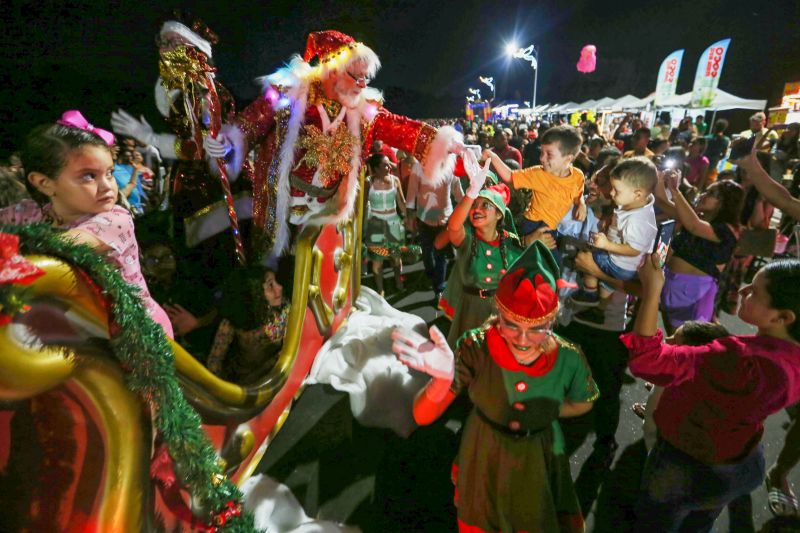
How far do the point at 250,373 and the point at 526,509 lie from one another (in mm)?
1514

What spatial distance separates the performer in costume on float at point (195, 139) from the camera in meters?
2.20

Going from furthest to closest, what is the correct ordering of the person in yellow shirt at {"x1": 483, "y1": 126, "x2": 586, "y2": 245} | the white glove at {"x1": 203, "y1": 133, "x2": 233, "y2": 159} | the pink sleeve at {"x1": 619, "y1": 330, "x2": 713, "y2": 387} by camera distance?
1. the person in yellow shirt at {"x1": 483, "y1": 126, "x2": 586, "y2": 245}
2. the white glove at {"x1": 203, "y1": 133, "x2": 233, "y2": 159}
3. the pink sleeve at {"x1": 619, "y1": 330, "x2": 713, "y2": 387}

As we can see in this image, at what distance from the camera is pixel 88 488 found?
85 cm

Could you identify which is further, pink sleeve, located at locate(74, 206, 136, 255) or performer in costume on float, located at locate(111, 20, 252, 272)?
performer in costume on float, located at locate(111, 20, 252, 272)

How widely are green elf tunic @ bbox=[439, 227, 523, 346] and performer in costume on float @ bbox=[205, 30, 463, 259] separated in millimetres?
499

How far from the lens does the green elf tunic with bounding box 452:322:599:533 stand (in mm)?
1476

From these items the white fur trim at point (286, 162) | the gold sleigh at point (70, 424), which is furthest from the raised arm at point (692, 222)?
the gold sleigh at point (70, 424)

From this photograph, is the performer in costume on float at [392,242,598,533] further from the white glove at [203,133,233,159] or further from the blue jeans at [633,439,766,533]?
the white glove at [203,133,233,159]

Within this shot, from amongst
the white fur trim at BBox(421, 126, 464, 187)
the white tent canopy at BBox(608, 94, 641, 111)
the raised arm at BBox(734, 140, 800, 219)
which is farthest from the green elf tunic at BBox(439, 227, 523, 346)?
the white tent canopy at BBox(608, 94, 641, 111)

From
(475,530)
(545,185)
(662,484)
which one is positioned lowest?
(475,530)

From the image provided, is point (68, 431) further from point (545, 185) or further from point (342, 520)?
point (545, 185)

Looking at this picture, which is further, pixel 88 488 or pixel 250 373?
pixel 250 373

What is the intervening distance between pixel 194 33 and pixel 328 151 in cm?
91

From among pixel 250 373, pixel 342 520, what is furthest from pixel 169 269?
pixel 342 520
